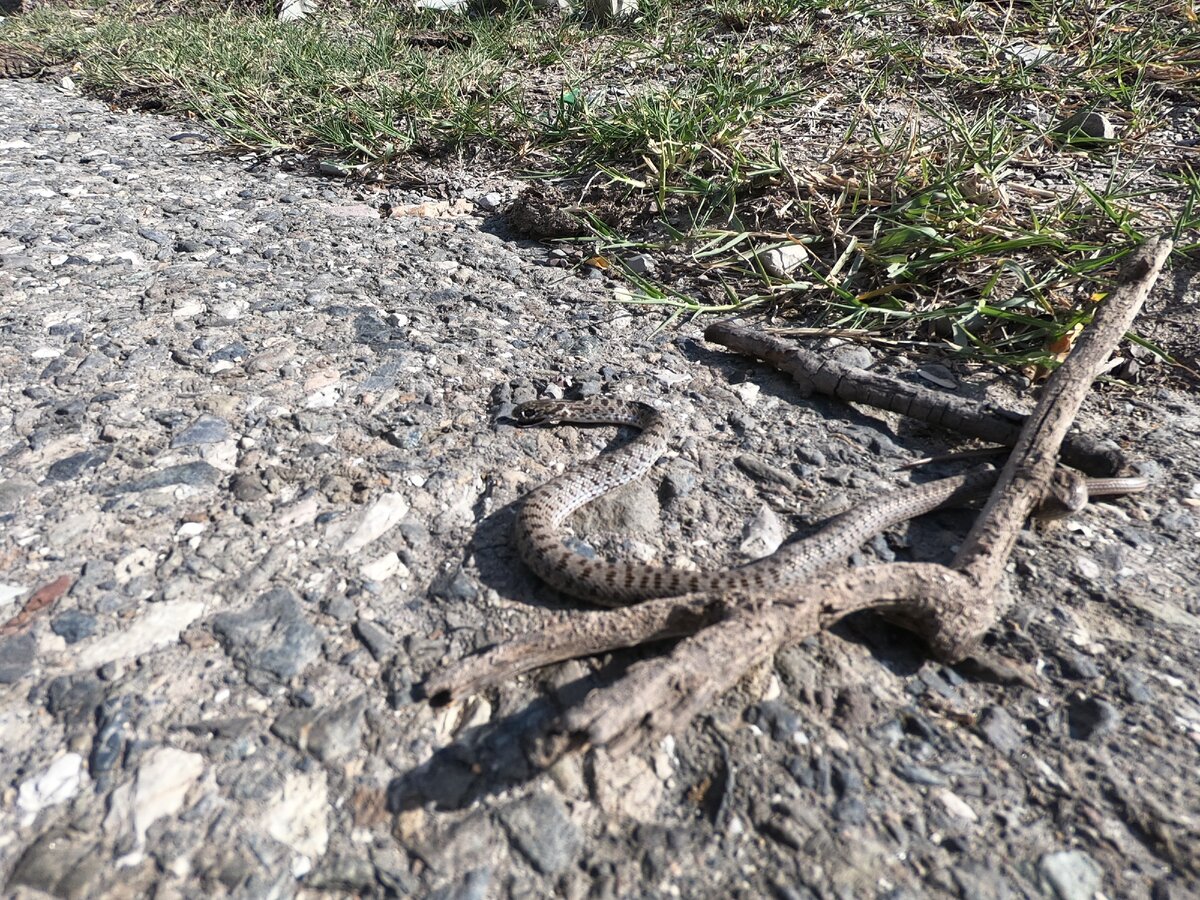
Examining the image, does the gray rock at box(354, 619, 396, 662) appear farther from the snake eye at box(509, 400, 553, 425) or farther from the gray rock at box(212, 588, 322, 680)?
the snake eye at box(509, 400, 553, 425)

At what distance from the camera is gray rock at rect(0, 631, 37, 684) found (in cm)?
217

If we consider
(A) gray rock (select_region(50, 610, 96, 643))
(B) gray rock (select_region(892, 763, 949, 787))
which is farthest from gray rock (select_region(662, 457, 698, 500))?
(A) gray rock (select_region(50, 610, 96, 643))

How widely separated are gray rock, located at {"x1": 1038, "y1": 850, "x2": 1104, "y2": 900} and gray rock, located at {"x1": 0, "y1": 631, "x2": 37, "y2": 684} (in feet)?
8.62

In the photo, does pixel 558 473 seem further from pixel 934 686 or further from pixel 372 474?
pixel 934 686

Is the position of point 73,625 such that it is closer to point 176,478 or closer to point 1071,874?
point 176,478

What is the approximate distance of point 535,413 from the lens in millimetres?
3408

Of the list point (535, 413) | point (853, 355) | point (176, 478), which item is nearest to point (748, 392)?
point (853, 355)

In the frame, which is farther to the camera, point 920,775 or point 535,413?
point 535,413

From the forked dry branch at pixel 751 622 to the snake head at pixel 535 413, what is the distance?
1.18m

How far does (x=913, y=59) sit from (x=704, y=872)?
604 centimetres

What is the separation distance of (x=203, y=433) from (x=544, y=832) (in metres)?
2.19

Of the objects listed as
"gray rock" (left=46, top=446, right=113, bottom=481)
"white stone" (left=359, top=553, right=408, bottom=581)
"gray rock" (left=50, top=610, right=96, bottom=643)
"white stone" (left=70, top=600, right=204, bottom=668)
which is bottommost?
"gray rock" (left=46, top=446, right=113, bottom=481)

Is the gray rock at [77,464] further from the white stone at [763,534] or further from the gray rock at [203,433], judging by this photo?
the white stone at [763,534]

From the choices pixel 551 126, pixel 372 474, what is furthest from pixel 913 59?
pixel 372 474
